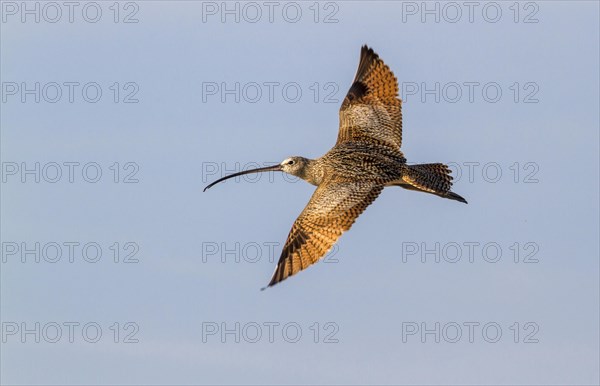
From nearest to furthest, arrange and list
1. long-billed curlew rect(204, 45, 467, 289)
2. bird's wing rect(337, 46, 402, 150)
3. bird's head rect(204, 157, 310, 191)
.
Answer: long-billed curlew rect(204, 45, 467, 289) → bird's head rect(204, 157, 310, 191) → bird's wing rect(337, 46, 402, 150)

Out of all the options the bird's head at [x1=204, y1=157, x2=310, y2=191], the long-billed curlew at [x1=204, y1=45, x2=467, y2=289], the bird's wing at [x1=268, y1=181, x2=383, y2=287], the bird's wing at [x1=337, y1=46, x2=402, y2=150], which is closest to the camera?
the bird's wing at [x1=268, y1=181, x2=383, y2=287]

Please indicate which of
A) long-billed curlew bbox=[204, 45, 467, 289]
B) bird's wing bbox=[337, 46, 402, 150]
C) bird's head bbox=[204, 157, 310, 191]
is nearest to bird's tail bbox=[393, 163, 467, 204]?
long-billed curlew bbox=[204, 45, 467, 289]

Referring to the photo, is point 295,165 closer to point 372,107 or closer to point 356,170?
point 356,170

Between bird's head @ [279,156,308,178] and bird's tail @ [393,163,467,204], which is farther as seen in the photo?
bird's head @ [279,156,308,178]

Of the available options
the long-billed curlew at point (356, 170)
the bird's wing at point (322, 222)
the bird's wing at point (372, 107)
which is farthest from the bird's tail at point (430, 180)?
the bird's wing at point (372, 107)

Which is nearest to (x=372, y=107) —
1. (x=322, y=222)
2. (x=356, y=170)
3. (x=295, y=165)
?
(x=295, y=165)

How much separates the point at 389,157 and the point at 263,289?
7918mm

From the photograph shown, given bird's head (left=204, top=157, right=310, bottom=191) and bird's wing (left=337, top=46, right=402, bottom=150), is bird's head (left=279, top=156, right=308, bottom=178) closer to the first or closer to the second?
bird's head (left=204, top=157, right=310, bottom=191)

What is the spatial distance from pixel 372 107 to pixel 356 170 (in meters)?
3.95

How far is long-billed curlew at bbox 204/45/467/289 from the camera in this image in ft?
104

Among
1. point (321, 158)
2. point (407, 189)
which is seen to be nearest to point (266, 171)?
point (321, 158)

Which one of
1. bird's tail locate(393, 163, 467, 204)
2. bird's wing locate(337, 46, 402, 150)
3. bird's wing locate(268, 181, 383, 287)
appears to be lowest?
bird's wing locate(268, 181, 383, 287)

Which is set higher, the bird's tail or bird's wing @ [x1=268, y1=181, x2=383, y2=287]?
the bird's tail

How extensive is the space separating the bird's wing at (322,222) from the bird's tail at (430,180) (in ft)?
3.06
